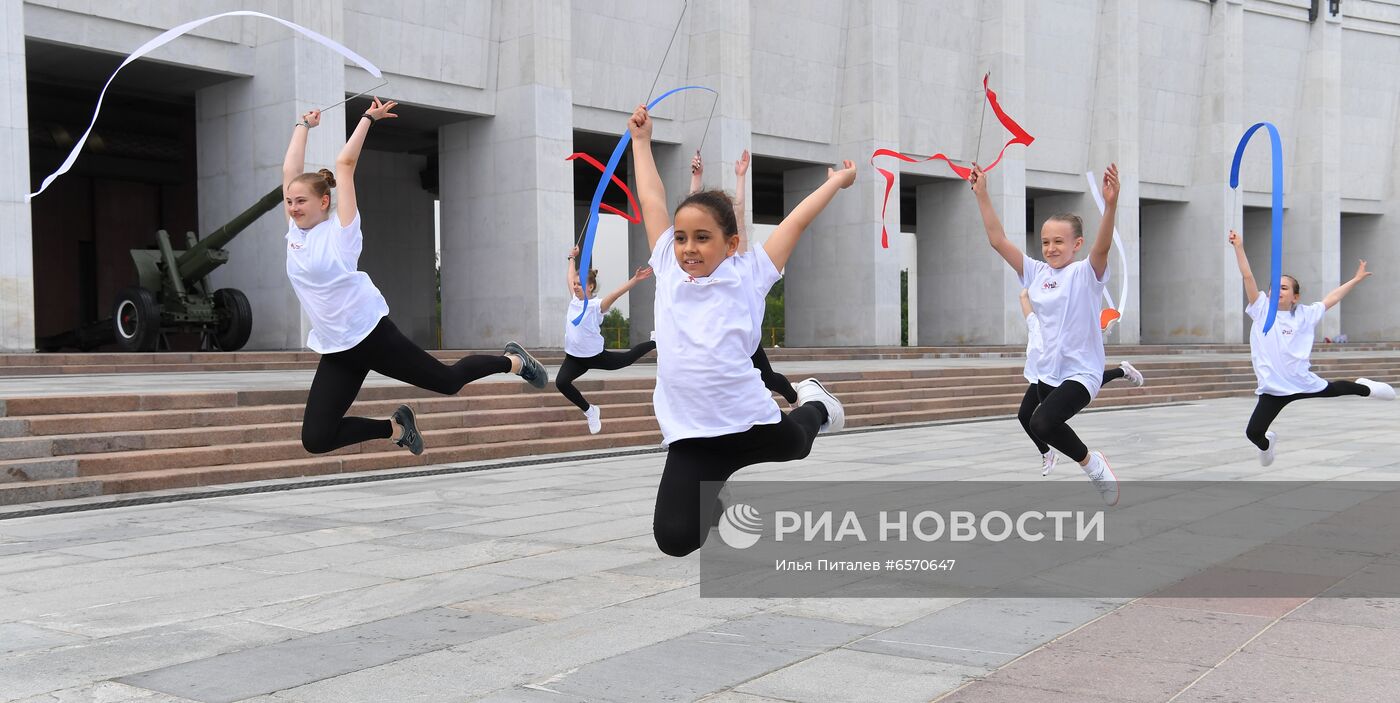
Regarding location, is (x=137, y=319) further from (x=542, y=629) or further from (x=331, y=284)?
(x=542, y=629)

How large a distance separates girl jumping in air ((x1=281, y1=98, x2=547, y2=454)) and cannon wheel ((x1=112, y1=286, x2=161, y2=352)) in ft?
53.3

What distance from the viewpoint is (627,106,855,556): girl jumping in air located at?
4.79 meters

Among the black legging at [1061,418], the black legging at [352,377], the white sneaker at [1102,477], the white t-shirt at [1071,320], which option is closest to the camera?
the black legging at [352,377]

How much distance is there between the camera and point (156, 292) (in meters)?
22.6

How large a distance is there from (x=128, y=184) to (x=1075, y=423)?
27.7m

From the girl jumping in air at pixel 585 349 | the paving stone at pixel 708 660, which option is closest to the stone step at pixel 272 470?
the girl jumping in air at pixel 585 349

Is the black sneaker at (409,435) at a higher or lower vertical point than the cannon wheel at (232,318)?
lower

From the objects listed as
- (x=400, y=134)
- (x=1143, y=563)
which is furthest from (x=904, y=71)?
(x=1143, y=563)

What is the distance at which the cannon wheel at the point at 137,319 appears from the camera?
21.5 metres

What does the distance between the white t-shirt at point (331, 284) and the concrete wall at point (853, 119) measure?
49.3 feet

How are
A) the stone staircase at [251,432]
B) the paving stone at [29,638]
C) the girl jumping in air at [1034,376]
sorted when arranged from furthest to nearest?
the stone staircase at [251,432], the girl jumping in air at [1034,376], the paving stone at [29,638]

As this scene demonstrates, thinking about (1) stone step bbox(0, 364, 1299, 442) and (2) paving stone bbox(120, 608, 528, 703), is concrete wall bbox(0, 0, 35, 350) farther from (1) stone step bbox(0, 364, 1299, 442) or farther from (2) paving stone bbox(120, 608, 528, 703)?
(2) paving stone bbox(120, 608, 528, 703)

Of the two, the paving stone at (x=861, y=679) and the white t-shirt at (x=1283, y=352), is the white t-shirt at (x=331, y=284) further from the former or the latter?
the white t-shirt at (x=1283, y=352)

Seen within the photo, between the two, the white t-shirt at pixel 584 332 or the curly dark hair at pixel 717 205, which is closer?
the curly dark hair at pixel 717 205
